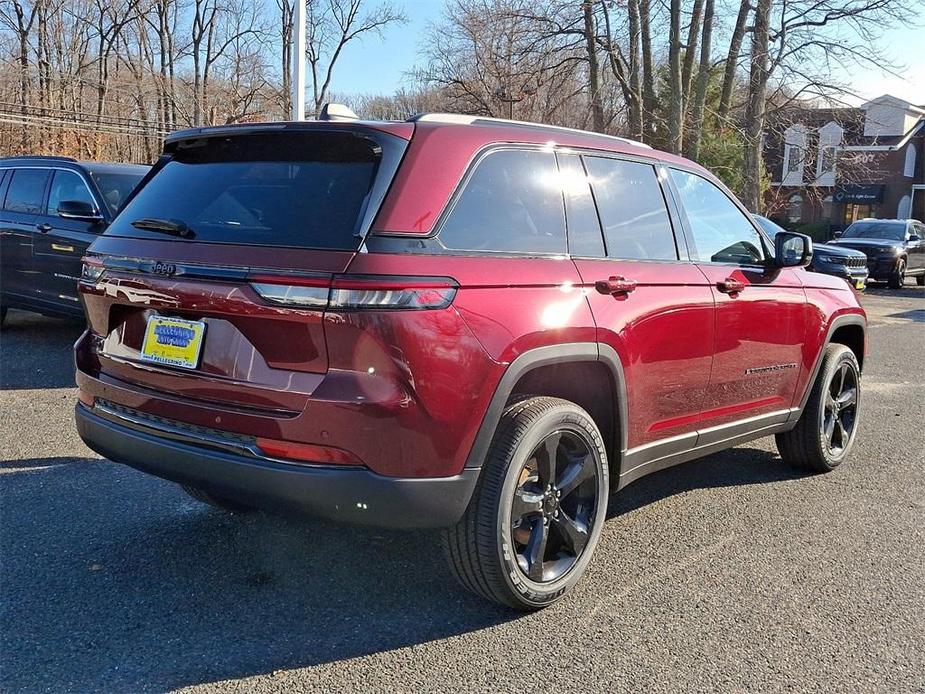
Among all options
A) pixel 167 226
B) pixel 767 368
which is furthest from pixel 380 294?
pixel 767 368

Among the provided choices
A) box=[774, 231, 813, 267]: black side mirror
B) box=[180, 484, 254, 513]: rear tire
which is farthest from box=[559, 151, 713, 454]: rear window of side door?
box=[180, 484, 254, 513]: rear tire

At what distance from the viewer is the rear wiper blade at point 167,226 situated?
10.1 ft

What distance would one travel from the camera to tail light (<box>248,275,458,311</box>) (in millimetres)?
2635

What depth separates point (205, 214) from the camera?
314 cm

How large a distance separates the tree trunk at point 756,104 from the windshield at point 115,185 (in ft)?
63.8

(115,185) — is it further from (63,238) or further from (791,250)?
(791,250)

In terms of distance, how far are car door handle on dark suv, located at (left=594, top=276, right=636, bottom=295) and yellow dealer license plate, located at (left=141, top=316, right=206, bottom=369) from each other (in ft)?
5.09

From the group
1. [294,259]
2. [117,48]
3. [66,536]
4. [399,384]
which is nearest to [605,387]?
[399,384]

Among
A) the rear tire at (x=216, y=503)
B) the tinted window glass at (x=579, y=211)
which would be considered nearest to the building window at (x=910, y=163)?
the tinted window glass at (x=579, y=211)

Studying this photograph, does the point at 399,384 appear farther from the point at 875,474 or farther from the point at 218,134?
the point at 875,474

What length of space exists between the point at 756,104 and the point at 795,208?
29194 mm

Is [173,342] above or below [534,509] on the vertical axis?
above

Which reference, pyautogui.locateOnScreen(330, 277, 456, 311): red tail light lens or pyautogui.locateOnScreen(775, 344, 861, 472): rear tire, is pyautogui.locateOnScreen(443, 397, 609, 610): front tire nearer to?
pyautogui.locateOnScreen(330, 277, 456, 311): red tail light lens

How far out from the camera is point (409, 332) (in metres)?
2.66
